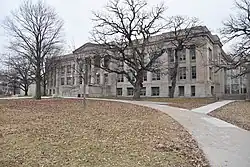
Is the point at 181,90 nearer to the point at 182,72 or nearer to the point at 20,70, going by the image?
the point at 182,72

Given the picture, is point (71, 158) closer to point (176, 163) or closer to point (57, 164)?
point (57, 164)

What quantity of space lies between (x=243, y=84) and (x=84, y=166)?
65.2 meters

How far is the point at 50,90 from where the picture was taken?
82.9 meters

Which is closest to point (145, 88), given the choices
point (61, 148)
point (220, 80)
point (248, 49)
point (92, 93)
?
point (92, 93)

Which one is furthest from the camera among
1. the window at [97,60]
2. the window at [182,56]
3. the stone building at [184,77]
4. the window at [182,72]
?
the window at [182,56]

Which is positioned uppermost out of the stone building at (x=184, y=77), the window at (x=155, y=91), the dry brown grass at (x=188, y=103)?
the stone building at (x=184, y=77)

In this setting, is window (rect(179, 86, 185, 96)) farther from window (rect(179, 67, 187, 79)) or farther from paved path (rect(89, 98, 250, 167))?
paved path (rect(89, 98, 250, 167))

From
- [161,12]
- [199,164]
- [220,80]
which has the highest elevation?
[161,12]

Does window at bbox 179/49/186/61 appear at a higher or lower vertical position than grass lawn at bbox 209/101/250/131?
higher

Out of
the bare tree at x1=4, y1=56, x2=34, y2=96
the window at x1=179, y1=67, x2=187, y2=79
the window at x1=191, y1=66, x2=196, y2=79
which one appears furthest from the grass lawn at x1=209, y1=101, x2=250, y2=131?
the bare tree at x1=4, y1=56, x2=34, y2=96

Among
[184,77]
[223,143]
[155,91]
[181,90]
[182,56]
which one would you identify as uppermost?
[182,56]

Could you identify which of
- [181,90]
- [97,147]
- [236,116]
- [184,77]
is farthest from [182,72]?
[97,147]

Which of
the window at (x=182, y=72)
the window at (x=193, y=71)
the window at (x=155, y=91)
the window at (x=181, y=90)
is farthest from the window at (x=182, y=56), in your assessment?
the window at (x=155, y=91)

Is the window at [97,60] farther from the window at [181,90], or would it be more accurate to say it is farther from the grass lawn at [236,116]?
the grass lawn at [236,116]
